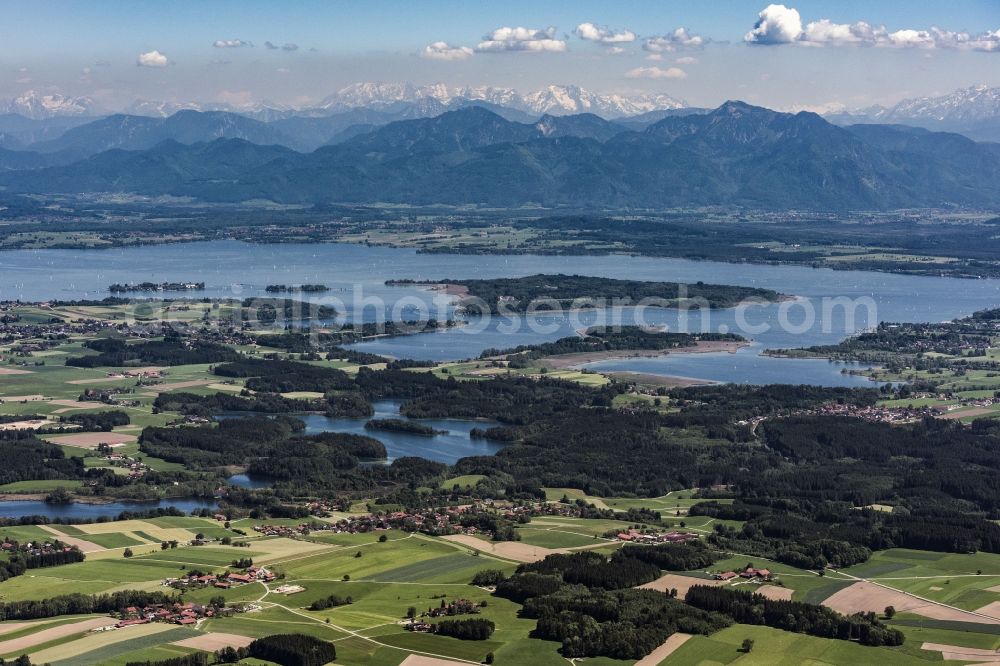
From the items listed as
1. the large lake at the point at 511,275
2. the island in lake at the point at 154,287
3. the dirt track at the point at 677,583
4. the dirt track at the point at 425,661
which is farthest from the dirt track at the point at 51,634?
the island in lake at the point at 154,287

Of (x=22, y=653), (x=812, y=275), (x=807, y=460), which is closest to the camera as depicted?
(x=22, y=653)

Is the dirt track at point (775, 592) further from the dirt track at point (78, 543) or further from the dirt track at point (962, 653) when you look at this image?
the dirt track at point (78, 543)

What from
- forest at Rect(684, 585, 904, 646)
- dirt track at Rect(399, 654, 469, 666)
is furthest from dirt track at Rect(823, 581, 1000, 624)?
dirt track at Rect(399, 654, 469, 666)

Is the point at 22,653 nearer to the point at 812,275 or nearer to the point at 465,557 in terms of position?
the point at 465,557

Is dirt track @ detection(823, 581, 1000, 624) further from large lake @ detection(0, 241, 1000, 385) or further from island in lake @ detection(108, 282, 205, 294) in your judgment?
island in lake @ detection(108, 282, 205, 294)

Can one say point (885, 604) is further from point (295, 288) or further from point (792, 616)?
point (295, 288)

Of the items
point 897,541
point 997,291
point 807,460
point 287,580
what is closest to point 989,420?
point 807,460

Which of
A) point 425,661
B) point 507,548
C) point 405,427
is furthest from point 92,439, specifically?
point 425,661
